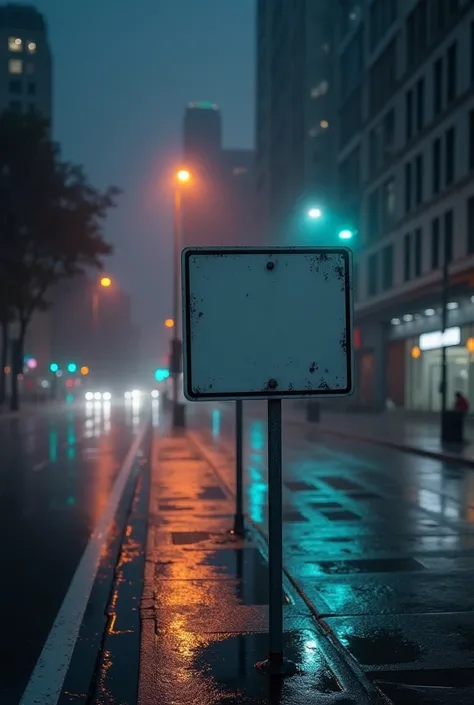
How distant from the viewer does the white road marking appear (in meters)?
5.30

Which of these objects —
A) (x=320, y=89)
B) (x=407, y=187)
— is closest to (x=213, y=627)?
(x=407, y=187)

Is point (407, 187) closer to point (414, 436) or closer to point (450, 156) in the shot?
point (450, 156)

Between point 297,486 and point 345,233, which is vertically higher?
point 345,233

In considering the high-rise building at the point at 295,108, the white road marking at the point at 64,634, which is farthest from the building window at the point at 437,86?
the white road marking at the point at 64,634

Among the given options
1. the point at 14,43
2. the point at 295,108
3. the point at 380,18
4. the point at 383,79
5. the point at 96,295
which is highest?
the point at 14,43

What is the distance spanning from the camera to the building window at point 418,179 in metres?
44.2

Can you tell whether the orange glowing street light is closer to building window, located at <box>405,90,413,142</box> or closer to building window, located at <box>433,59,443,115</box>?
building window, located at <box>433,59,443,115</box>

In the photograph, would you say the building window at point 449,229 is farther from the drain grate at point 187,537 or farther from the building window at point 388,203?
the drain grate at point 187,537

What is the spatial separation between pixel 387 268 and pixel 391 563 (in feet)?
141

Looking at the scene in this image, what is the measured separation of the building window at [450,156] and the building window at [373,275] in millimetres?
12877

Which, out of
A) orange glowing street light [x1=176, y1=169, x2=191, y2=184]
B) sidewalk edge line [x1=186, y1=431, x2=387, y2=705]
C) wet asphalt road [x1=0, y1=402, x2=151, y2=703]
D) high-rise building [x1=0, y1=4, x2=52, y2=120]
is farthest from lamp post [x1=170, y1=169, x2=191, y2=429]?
high-rise building [x1=0, y1=4, x2=52, y2=120]

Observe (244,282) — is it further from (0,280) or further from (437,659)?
(0,280)

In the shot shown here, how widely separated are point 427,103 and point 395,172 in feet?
19.8

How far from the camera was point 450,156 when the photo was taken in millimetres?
40000
